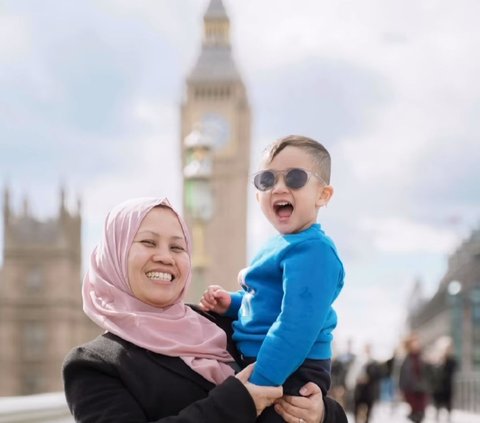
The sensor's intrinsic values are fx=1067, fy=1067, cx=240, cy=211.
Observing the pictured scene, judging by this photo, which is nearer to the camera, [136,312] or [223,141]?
[136,312]

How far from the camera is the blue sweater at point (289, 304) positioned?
222 cm

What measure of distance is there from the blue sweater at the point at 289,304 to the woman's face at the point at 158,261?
173 mm

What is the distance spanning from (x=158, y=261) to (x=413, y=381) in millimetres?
9113

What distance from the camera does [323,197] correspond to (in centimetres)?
245

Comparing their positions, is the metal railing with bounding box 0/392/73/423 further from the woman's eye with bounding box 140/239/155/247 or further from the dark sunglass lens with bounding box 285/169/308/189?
the dark sunglass lens with bounding box 285/169/308/189

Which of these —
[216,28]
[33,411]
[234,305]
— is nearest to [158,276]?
[234,305]

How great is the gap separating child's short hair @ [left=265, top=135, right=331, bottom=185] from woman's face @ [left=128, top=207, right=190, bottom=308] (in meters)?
0.29

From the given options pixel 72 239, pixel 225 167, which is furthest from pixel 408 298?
pixel 72 239

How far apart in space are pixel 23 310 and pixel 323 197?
55.8m

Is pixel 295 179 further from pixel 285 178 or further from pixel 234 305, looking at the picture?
pixel 234 305

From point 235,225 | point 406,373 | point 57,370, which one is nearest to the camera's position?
point 406,373

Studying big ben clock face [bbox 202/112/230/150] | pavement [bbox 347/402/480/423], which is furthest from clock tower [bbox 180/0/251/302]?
pavement [bbox 347/402/480/423]

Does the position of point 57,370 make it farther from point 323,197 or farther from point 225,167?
point 323,197

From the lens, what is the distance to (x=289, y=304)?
2232 mm
